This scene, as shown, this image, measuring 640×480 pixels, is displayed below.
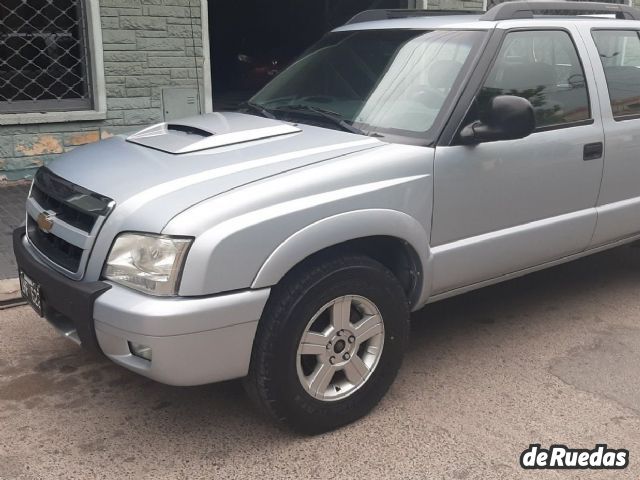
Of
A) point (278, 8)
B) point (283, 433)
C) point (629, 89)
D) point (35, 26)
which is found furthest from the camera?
point (278, 8)

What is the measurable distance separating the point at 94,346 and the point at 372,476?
1.24 metres

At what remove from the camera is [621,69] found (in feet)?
14.3

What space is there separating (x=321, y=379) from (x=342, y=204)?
2.50ft

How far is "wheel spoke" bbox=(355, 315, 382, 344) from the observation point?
312 centimetres

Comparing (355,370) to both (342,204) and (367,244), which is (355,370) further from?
(342,204)

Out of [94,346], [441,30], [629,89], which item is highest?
[441,30]

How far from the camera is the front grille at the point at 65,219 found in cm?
289

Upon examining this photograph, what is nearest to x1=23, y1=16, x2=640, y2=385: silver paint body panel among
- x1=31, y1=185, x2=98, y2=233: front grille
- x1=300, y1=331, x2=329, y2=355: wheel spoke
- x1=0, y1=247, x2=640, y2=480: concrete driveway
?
x1=31, y1=185, x2=98, y2=233: front grille

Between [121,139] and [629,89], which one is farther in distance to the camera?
[629,89]

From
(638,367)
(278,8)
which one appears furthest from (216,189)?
(278,8)

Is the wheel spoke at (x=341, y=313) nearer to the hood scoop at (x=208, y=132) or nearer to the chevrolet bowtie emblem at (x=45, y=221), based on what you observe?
the hood scoop at (x=208, y=132)

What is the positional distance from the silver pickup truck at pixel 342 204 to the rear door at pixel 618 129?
0.05ft

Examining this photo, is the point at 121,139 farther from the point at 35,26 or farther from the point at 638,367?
the point at 35,26

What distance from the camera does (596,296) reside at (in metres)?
4.88
